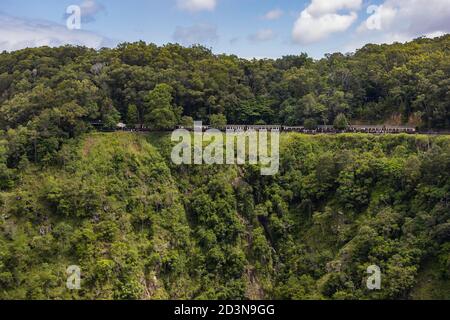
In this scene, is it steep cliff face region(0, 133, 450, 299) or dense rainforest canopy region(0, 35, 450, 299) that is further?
dense rainforest canopy region(0, 35, 450, 299)

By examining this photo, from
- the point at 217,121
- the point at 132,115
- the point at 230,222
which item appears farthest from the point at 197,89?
the point at 230,222

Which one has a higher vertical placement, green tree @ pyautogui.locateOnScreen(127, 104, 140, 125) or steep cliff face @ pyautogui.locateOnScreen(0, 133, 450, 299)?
green tree @ pyautogui.locateOnScreen(127, 104, 140, 125)

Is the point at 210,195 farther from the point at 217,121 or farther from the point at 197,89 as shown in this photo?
the point at 197,89

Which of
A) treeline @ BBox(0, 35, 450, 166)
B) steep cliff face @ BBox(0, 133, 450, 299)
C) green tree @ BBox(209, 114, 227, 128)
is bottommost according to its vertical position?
steep cliff face @ BBox(0, 133, 450, 299)

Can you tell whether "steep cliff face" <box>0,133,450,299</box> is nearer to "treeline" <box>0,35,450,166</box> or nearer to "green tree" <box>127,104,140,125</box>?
"green tree" <box>127,104,140,125</box>

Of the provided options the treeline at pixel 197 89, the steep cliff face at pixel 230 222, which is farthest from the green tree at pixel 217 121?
the steep cliff face at pixel 230 222

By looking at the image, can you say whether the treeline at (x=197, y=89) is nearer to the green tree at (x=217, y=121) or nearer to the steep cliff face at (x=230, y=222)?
the green tree at (x=217, y=121)

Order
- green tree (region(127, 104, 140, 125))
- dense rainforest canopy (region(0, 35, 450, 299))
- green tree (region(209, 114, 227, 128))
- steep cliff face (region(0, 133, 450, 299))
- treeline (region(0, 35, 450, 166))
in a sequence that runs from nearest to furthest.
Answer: steep cliff face (region(0, 133, 450, 299)), dense rainforest canopy (region(0, 35, 450, 299)), treeline (region(0, 35, 450, 166)), green tree (region(127, 104, 140, 125)), green tree (region(209, 114, 227, 128))

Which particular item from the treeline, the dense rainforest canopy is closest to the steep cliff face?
the dense rainforest canopy
